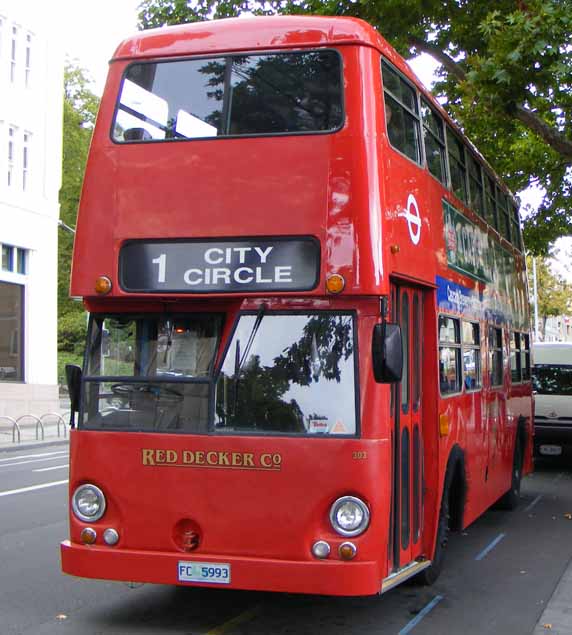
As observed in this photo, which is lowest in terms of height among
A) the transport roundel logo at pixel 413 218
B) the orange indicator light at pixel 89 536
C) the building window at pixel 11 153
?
the orange indicator light at pixel 89 536

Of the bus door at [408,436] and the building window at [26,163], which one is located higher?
the building window at [26,163]

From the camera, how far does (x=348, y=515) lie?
6.94m

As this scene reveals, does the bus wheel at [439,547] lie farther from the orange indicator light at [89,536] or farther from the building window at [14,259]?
the building window at [14,259]

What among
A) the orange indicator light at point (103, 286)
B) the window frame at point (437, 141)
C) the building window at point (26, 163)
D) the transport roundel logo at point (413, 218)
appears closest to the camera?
the orange indicator light at point (103, 286)

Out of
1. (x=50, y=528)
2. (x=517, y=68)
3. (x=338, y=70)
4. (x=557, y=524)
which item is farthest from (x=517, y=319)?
(x=338, y=70)

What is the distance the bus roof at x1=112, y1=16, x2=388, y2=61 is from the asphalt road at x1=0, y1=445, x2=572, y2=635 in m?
4.20

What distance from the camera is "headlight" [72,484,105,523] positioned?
726 cm

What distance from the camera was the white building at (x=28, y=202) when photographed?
1475 inches

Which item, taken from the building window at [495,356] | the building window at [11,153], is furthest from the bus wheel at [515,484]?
the building window at [11,153]

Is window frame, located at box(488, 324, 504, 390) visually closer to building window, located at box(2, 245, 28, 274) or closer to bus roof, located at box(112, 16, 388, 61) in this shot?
bus roof, located at box(112, 16, 388, 61)

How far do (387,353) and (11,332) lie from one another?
3333cm

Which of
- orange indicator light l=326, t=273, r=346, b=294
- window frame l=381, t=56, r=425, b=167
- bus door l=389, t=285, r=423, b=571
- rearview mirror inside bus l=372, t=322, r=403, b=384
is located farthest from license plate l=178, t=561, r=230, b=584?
window frame l=381, t=56, r=425, b=167

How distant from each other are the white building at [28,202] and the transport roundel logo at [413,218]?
29.9 m

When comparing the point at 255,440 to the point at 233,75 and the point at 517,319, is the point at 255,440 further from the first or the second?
the point at 517,319
